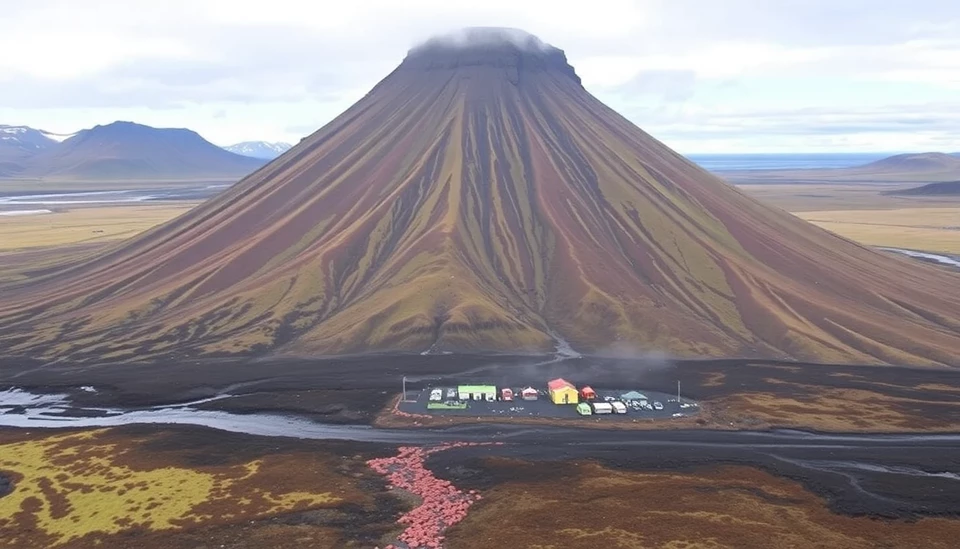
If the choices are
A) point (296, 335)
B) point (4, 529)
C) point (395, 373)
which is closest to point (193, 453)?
point (4, 529)

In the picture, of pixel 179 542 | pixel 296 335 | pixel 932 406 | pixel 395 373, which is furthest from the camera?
pixel 296 335

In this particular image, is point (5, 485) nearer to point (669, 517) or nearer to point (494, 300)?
point (669, 517)

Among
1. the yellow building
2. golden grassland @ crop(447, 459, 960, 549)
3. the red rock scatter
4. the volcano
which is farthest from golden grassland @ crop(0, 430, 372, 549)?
the volcano

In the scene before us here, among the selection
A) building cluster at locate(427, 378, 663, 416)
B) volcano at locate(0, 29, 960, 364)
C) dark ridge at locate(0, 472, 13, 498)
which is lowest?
dark ridge at locate(0, 472, 13, 498)

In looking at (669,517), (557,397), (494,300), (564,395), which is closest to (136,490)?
(669,517)

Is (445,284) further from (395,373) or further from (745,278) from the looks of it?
(745,278)

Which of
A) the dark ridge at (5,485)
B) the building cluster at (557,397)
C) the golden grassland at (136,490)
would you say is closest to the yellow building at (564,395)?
the building cluster at (557,397)

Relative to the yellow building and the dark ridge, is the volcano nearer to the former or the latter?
the yellow building
